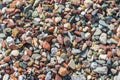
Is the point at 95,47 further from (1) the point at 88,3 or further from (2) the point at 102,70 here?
(1) the point at 88,3

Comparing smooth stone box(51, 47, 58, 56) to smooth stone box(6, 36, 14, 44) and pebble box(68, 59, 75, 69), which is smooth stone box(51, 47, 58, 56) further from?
smooth stone box(6, 36, 14, 44)

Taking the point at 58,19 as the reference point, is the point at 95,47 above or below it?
below

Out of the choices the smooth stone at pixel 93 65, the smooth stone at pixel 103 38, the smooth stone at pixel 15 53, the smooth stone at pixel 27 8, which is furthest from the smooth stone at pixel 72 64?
the smooth stone at pixel 27 8

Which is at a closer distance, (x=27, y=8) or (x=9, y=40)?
(x=9, y=40)

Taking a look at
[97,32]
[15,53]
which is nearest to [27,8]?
[15,53]

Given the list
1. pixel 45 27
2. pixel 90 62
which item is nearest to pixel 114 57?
pixel 90 62

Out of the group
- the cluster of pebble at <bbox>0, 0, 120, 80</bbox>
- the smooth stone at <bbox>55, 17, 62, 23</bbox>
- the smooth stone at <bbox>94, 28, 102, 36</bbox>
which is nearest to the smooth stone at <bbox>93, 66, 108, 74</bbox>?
the cluster of pebble at <bbox>0, 0, 120, 80</bbox>

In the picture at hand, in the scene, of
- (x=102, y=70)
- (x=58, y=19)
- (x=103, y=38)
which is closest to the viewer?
(x=102, y=70)

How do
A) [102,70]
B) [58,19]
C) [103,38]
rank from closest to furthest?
[102,70]
[103,38]
[58,19]

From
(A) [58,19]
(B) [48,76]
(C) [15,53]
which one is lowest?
(B) [48,76]
